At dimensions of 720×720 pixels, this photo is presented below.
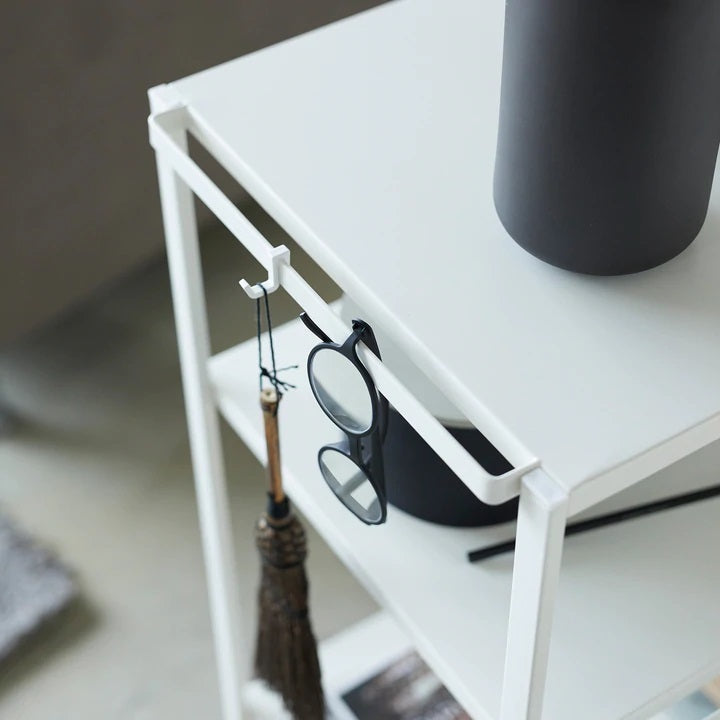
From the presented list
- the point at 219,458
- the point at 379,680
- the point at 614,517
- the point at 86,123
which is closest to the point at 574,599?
the point at 614,517

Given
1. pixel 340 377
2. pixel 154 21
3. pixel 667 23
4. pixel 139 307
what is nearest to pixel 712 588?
pixel 340 377

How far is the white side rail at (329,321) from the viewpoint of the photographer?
595 millimetres

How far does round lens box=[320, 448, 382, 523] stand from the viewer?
30.0 inches

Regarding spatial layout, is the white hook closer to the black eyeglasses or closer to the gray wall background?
the black eyeglasses

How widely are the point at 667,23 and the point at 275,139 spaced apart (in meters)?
0.29

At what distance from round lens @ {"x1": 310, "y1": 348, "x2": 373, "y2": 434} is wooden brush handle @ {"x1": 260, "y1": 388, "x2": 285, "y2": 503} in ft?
0.35

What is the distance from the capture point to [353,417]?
2.35 feet

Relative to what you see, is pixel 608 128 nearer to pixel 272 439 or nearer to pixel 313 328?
pixel 313 328

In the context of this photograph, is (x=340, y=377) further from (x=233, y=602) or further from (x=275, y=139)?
(x=233, y=602)

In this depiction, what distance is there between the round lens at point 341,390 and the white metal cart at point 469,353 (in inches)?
0.7

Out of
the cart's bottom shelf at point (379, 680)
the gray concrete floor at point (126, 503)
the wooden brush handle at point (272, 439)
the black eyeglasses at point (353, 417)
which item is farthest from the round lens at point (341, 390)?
the gray concrete floor at point (126, 503)

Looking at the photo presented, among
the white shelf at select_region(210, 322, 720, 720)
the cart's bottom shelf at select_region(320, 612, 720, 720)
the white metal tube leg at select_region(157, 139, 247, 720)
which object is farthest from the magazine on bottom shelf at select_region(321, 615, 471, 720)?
the white shelf at select_region(210, 322, 720, 720)

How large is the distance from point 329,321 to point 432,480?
8.0 inches

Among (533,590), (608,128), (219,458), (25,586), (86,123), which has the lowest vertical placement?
(533,590)
